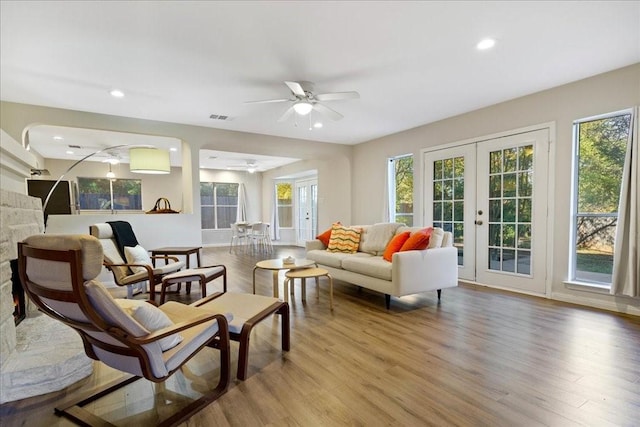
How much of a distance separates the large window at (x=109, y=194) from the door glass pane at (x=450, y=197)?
815 centimetres

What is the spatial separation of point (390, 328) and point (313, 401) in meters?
1.27

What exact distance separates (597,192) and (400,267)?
2.45 metres

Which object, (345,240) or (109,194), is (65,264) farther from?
(109,194)

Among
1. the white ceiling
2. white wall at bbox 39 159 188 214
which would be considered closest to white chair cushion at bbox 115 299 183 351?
the white ceiling

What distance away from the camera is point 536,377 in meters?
2.02

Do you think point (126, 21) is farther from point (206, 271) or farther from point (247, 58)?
point (206, 271)

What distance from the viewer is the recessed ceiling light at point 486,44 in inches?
106

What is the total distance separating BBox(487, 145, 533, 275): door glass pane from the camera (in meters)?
4.05

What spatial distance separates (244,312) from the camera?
89.3 inches

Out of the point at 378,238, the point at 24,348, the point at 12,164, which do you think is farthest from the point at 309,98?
the point at 24,348

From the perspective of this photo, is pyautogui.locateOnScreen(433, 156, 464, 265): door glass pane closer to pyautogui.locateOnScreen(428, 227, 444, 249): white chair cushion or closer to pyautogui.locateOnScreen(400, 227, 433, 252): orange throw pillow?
pyautogui.locateOnScreen(428, 227, 444, 249): white chair cushion

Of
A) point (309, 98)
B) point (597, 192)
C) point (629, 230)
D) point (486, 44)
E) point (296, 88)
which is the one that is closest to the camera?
point (486, 44)

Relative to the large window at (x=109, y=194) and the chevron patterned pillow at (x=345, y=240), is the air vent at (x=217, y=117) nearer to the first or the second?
the chevron patterned pillow at (x=345, y=240)

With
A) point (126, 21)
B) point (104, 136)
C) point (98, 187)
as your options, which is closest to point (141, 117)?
point (104, 136)
